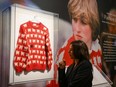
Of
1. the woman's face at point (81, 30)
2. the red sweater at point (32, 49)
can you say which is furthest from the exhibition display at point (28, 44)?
the woman's face at point (81, 30)

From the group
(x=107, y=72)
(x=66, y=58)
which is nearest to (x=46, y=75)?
(x=66, y=58)

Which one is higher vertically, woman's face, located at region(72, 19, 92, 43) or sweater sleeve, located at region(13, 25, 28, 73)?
woman's face, located at region(72, 19, 92, 43)

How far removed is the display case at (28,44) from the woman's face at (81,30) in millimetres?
531

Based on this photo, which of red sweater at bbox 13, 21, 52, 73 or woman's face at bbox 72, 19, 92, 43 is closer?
red sweater at bbox 13, 21, 52, 73

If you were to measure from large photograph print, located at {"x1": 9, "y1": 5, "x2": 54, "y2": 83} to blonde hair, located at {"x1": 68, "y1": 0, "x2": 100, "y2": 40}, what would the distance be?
61 cm

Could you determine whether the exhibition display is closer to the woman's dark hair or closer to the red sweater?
the red sweater

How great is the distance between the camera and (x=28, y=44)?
9.04 feet

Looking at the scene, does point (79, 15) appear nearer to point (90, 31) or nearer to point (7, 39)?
point (90, 31)

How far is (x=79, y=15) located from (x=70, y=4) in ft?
0.90

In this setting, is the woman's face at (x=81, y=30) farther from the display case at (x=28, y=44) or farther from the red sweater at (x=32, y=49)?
the red sweater at (x=32, y=49)

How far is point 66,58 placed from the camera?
11.3 feet

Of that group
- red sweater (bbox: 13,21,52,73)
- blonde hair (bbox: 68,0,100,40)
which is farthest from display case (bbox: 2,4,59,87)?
blonde hair (bbox: 68,0,100,40)

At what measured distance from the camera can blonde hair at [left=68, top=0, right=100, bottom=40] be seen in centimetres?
365

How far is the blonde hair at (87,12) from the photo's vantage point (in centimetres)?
365
